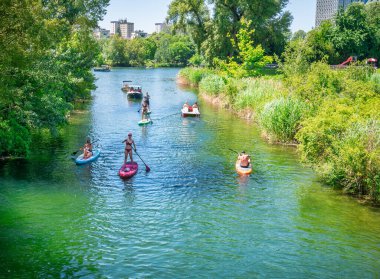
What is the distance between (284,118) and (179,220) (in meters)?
13.5

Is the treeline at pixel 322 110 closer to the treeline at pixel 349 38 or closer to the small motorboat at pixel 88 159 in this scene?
the small motorboat at pixel 88 159

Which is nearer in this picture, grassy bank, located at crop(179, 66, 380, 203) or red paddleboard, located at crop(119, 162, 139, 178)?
grassy bank, located at crop(179, 66, 380, 203)

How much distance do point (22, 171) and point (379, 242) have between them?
629 inches

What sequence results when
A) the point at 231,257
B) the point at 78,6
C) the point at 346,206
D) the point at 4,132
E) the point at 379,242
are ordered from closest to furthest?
the point at 231,257 → the point at 379,242 → the point at 346,206 → the point at 4,132 → the point at 78,6

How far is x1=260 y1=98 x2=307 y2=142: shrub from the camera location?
2639 centimetres

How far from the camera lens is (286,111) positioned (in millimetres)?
26656

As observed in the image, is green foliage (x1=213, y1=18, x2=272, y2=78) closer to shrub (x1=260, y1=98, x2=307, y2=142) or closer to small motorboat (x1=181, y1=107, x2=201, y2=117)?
small motorboat (x1=181, y1=107, x2=201, y2=117)

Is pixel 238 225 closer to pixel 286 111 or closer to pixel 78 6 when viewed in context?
pixel 286 111

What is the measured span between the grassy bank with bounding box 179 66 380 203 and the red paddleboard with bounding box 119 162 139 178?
26.1 feet

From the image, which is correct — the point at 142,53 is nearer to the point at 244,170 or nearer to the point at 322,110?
the point at 322,110

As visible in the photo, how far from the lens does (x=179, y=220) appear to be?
15414 mm

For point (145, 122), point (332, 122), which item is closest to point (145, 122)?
point (145, 122)

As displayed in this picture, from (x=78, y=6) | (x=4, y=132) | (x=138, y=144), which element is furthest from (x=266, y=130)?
(x=78, y=6)

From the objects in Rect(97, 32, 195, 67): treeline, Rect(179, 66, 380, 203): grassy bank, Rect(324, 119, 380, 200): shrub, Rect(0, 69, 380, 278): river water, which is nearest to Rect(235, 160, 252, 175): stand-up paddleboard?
Rect(0, 69, 380, 278): river water
